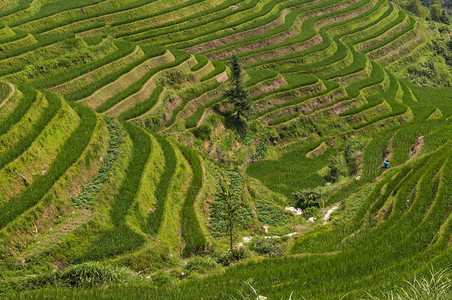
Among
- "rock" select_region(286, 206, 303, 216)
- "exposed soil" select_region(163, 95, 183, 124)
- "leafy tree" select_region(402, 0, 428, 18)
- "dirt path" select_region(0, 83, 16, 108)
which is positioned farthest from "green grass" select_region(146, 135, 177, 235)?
"leafy tree" select_region(402, 0, 428, 18)

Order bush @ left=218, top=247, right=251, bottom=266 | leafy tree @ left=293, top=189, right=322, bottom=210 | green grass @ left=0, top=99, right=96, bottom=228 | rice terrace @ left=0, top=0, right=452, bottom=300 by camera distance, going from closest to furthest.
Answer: rice terrace @ left=0, top=0, right=452, bottom=300
green grass @ left=0, top=99, right=96, bottom=228
bush @ left=218, top=247, right=251, bottom=266
leafy tree @ left=293, top=189, right=322, bottom=210

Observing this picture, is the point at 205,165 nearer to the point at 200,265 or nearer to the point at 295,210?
the point at 295,210

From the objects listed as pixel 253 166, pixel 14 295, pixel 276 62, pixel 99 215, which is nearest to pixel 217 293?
pixel 14 295

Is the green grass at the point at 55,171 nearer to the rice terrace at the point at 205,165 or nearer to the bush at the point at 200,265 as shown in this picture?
the rice terrace at the point at 205,165

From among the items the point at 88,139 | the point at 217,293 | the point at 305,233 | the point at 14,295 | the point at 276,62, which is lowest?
the point at 305,233

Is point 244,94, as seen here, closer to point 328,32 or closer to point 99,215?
point 99,215

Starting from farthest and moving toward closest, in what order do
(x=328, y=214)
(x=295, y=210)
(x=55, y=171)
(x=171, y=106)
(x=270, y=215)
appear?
(x=171, y=106) → (x=295, y=210) → (x=270, y=215) → (x=328, y=214) → (x=55, y=171)

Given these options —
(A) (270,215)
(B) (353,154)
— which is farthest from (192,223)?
(B) (353,154)

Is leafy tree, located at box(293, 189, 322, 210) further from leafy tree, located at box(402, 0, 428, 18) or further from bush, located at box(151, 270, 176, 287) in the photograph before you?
leafy tree, located at box(402, 0, 428, 18)
